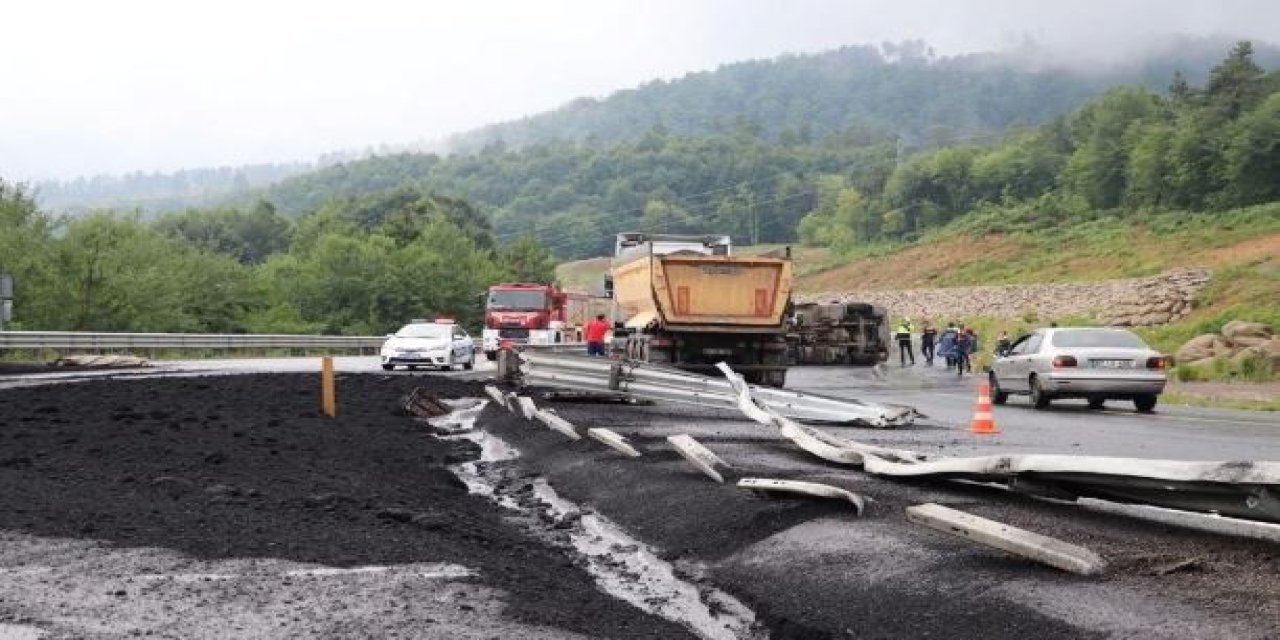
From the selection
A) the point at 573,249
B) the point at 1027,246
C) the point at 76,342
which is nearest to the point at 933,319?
the point at 1027,246

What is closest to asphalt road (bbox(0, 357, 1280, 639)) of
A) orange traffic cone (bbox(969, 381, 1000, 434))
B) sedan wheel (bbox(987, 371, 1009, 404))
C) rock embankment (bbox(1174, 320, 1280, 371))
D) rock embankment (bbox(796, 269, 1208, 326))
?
orange traffic cone (bbox(969, 381, 1000, 434))

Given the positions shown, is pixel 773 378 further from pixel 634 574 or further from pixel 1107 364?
pixel 634 574

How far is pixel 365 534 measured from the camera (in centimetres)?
848

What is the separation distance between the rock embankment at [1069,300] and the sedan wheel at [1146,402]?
132 ft

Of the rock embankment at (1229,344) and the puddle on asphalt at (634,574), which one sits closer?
the puddle on asphalt at (634,574)

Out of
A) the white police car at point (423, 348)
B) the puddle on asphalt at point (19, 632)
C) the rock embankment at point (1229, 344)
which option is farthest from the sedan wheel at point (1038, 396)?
the puddle on asphalt at point (19, 632)

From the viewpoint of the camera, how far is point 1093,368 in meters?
22.0

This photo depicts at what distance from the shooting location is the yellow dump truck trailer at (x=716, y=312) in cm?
2672

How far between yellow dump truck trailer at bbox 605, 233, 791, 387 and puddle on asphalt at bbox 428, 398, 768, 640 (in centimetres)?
1379

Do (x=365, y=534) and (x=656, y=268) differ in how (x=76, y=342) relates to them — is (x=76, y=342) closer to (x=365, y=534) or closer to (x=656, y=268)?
(x=656, y=268)

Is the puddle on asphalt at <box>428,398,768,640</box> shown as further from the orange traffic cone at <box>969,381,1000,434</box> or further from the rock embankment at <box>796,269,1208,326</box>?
the rock embankment at <box>796,269,1208,326</box>

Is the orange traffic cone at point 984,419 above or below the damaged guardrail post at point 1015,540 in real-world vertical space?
below

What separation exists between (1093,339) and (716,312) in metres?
7.65

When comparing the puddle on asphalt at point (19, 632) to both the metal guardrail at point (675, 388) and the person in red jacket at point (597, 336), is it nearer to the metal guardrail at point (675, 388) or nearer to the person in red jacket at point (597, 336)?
the metal guardrail at point (675, 388)
